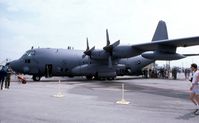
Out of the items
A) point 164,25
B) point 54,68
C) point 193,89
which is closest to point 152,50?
point 164,25

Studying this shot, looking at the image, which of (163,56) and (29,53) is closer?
(163,56)

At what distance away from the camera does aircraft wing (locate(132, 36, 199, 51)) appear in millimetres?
23506

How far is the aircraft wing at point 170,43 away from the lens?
77.1ft

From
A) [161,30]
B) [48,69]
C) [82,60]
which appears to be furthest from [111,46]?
[161,30]

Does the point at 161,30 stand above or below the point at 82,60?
above

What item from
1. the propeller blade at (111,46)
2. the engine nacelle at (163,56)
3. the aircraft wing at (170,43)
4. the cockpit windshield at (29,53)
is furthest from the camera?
the cockpit windshield at (29,53)

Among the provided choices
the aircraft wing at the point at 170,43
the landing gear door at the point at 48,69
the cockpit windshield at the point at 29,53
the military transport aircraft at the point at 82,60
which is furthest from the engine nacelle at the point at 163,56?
the cockpit windshield at the point at 29,53

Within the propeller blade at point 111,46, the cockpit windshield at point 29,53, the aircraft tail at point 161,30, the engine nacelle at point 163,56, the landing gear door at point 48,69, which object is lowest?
the landing gear door at point 48,69

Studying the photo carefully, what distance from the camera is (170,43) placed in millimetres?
25312

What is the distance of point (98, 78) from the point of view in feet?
112

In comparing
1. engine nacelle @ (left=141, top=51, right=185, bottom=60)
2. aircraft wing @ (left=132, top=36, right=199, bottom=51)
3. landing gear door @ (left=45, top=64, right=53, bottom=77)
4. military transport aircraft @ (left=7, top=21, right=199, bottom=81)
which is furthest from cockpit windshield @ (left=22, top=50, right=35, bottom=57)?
engine nacelle @ (left=141, top=51, right=185, bottom=60)

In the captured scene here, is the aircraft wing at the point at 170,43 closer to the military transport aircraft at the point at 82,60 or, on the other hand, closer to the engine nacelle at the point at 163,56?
the military transport aircraft at the point at 82,60

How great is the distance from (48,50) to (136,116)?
78.1ft

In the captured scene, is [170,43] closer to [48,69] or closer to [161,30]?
[161,30]
